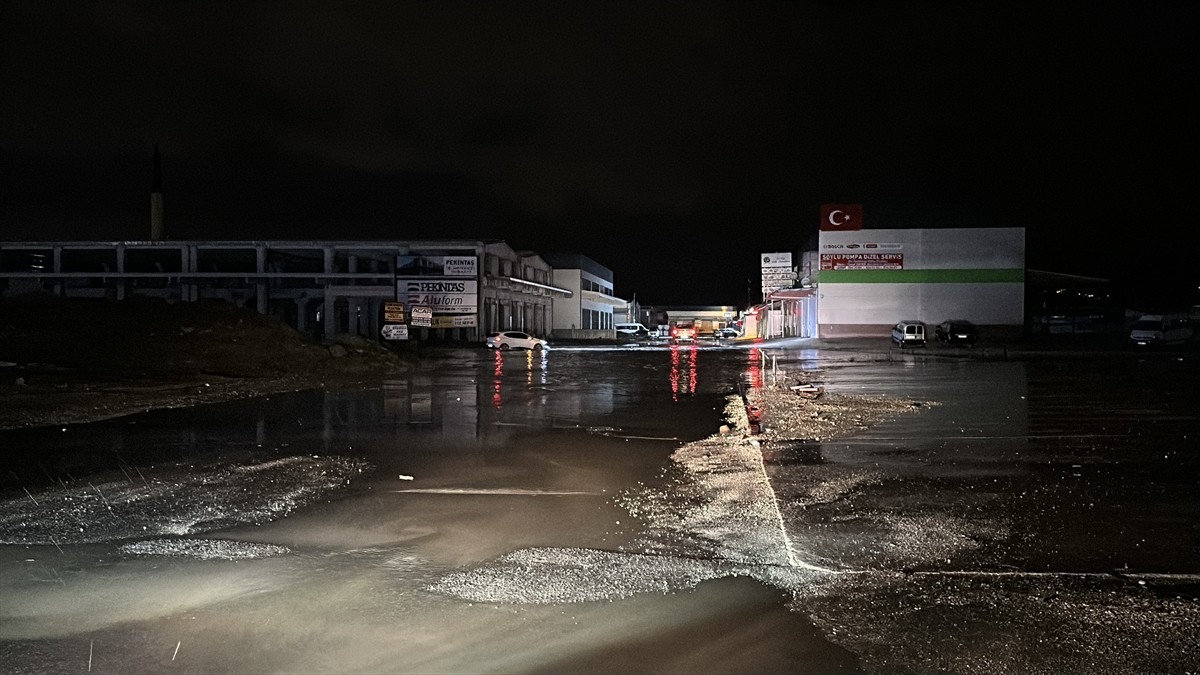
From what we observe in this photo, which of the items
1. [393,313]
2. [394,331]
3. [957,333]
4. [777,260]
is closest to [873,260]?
[957,333]

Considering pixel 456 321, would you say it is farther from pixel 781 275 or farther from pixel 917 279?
pixel 917 279

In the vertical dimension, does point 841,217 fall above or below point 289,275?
above

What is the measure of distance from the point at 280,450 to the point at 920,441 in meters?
9.26

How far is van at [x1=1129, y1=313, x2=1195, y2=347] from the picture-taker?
39.5m

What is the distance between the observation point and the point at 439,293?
51250mm

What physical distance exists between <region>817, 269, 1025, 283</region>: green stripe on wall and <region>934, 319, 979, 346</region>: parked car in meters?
4.43

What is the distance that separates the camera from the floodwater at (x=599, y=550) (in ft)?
14.5

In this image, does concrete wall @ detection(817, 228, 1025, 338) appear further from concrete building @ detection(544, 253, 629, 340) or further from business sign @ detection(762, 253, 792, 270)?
concrete building @ detection(544, 253, 629, 340)

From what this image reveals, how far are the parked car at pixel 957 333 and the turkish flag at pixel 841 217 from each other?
28.2ft

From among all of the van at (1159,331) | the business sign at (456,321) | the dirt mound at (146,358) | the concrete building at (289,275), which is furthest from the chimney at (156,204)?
the van at (1159,331)

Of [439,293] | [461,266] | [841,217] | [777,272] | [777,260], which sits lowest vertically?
[439,293]

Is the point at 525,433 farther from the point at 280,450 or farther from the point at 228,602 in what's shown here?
the point at 228,602

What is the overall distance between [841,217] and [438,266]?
2768 centimetres

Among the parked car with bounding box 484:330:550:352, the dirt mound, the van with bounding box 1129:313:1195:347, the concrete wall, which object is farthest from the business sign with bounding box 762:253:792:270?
the dirt mound
